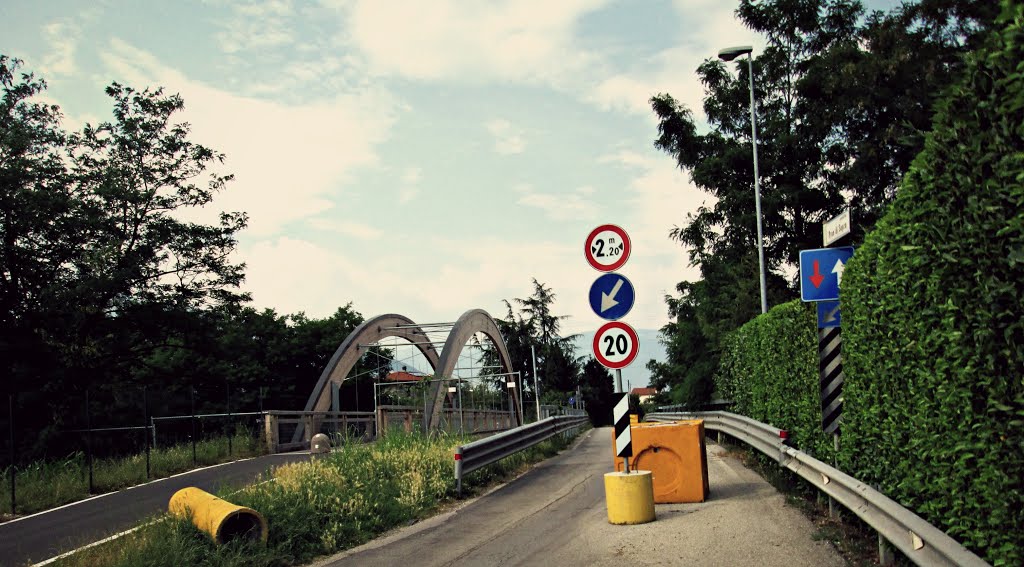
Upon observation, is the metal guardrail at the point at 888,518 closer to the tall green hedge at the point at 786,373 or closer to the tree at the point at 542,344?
the tall green hedge at the point at 786,373

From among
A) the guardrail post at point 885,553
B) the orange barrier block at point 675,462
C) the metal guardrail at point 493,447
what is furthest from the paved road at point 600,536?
the metal guardrail at point 493,447

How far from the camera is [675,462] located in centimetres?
1037

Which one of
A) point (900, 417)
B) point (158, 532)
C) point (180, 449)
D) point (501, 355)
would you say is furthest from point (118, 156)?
point (900, 417)

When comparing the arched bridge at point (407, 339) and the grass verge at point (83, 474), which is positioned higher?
the arched bridge at point (407, 339)

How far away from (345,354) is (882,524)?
34.4 meters

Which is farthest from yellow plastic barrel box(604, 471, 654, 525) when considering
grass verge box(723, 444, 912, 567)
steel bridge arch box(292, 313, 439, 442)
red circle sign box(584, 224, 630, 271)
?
steel bridge arch box(292, 313, 439, 442)

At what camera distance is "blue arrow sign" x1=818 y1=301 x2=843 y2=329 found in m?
9.25

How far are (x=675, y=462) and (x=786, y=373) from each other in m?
2.54

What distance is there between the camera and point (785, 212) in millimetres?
33188

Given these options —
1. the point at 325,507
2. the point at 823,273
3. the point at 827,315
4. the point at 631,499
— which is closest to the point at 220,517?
the point at 325,507

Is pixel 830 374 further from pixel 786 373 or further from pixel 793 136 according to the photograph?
pixel 793 136

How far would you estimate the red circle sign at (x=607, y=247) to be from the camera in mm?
9688

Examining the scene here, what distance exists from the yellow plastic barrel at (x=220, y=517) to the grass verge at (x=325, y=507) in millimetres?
132

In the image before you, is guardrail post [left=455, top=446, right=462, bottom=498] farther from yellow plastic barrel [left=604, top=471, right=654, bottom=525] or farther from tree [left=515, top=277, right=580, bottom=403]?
tree [left=515, top=277, right=580, bottom=403]
